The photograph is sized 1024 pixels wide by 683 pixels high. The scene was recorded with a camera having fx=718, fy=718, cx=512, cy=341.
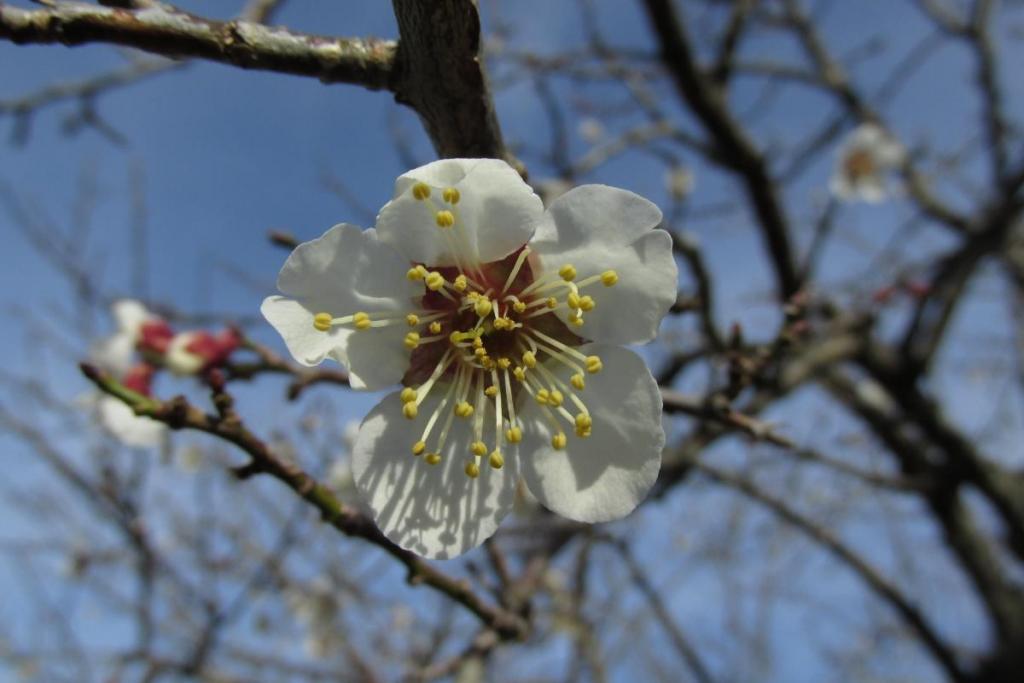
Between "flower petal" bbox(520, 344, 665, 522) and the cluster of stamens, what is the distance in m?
0.02

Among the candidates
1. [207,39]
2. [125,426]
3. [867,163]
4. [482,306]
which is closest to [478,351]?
[482,306]

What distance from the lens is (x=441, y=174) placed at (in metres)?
0.88

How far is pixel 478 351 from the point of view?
42.3 inches

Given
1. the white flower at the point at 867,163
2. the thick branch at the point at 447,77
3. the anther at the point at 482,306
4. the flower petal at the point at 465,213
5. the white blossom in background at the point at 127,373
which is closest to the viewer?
Result: the thick branch at the point at 447,77

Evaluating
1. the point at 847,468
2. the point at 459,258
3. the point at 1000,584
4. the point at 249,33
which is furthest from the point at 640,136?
the point at 1000,584

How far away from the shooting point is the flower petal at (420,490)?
95 cm

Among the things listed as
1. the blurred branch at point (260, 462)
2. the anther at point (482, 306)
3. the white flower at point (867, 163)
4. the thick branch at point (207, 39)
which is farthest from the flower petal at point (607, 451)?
the white flower at point (867, 163)

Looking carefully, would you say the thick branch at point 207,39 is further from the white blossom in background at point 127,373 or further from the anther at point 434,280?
the white blossom in background at point 127,373

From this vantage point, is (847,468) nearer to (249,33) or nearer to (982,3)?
(249,33)

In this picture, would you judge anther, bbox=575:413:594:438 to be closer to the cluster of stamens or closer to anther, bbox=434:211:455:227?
the cluster of stamens

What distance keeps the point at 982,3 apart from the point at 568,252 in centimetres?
502

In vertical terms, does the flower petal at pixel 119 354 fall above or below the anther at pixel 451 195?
below

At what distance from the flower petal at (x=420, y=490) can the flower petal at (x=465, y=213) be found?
22 centimetres

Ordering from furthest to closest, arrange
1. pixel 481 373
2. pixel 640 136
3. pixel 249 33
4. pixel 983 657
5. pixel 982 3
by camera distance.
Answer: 1. pixel 982 3
2. pixel 983 657
3. pixel 640 136
4. pixel 481 373
5. pixel 249 33
